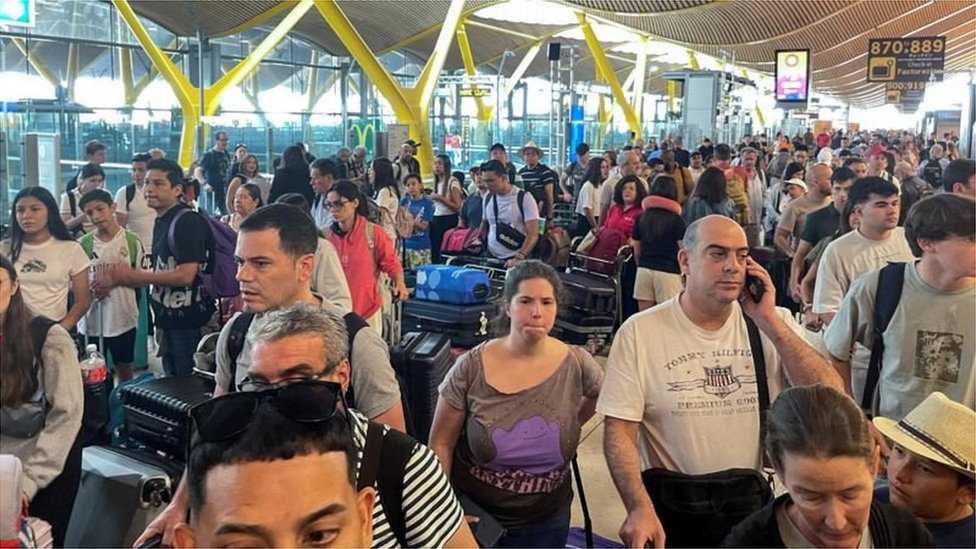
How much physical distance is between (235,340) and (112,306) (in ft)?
11.4

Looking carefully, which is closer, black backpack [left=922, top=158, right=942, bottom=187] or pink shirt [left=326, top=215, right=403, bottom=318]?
pink shirt [left=326, top=215, right=403, bottom=318]

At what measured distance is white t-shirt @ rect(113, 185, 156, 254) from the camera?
25.6 ft

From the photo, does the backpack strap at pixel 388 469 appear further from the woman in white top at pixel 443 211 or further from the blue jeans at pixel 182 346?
the woman in white top at pixel 443 211

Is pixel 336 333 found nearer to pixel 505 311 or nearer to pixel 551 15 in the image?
pixel 505 311

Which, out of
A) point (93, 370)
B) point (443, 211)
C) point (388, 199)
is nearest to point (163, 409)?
point (93, 370)

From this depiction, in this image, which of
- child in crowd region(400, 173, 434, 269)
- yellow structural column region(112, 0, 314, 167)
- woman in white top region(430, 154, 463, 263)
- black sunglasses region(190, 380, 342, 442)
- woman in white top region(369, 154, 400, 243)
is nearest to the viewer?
black sunglasses region(190, 380, 342, 442)

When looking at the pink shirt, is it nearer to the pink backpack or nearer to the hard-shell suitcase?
the hard-shell suitcase

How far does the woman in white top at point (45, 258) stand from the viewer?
5.27 meters

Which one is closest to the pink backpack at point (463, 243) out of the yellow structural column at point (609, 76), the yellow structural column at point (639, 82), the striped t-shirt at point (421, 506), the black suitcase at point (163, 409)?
the black suitcase at point (163, 409)

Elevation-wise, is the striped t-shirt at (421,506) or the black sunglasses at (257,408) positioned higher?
the black sunglasses at (257,408)

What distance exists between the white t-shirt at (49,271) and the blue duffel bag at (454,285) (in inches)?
112

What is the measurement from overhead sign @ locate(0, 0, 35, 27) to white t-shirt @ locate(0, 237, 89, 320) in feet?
11.8

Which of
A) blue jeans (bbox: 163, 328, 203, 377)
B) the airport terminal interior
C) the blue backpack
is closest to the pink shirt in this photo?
the airport terminal interior

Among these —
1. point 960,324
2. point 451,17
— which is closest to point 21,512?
point 960,324
